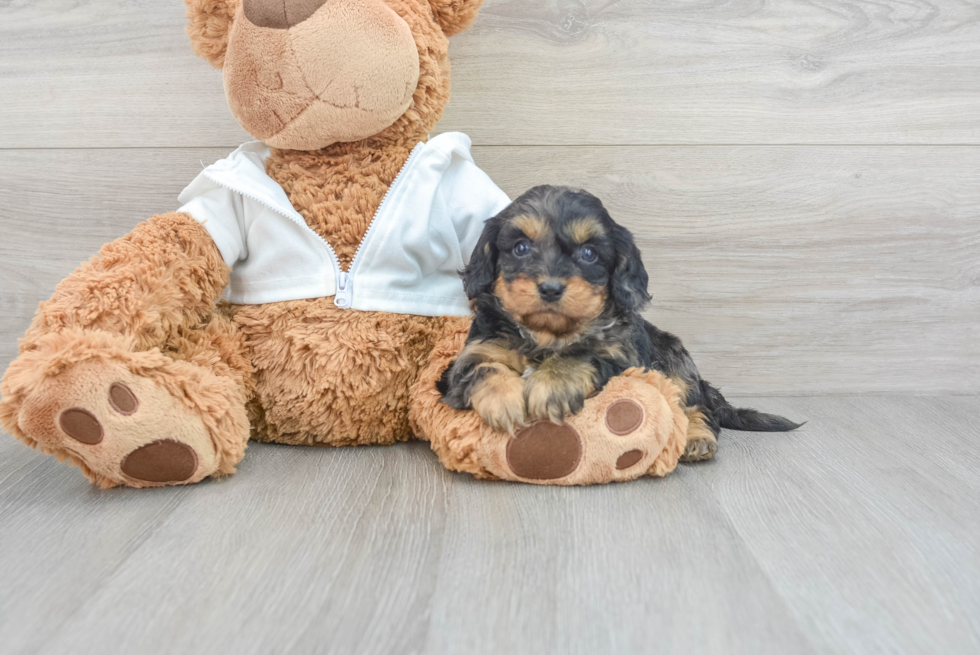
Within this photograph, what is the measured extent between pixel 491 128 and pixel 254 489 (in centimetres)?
115

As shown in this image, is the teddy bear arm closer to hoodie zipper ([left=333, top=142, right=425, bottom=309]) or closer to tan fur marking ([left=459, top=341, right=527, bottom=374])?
hoodie zipper ([left=333, top=142, right=425, bottom=309])

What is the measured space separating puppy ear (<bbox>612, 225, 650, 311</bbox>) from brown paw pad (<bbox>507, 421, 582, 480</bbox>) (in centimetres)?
27

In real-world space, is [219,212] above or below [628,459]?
above

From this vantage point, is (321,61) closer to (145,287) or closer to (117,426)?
(145,287)

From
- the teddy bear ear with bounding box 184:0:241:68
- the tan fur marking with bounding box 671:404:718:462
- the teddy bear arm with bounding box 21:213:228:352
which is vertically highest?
the teddy bear ear with bounding box 184:0:241:68

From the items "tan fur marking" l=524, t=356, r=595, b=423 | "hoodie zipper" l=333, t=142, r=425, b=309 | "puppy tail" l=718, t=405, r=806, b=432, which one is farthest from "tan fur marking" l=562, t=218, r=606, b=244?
"puppy tail" l=718, t=405, r=806, b=432

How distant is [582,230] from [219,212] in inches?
32.4

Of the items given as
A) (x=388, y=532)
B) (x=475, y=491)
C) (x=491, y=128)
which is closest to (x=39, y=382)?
(x=388, y=532)

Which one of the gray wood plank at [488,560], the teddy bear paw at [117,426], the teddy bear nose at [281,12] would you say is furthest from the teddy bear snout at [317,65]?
the gray wood plank at [488,560]

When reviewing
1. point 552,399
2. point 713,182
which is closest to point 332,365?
point 552,399

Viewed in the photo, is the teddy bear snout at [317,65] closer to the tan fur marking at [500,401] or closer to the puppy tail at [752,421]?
the tan fur marking at [500,401]

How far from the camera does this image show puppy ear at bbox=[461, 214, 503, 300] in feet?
4.73

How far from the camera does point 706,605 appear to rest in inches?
38.7

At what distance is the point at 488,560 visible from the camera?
1.11 metres
